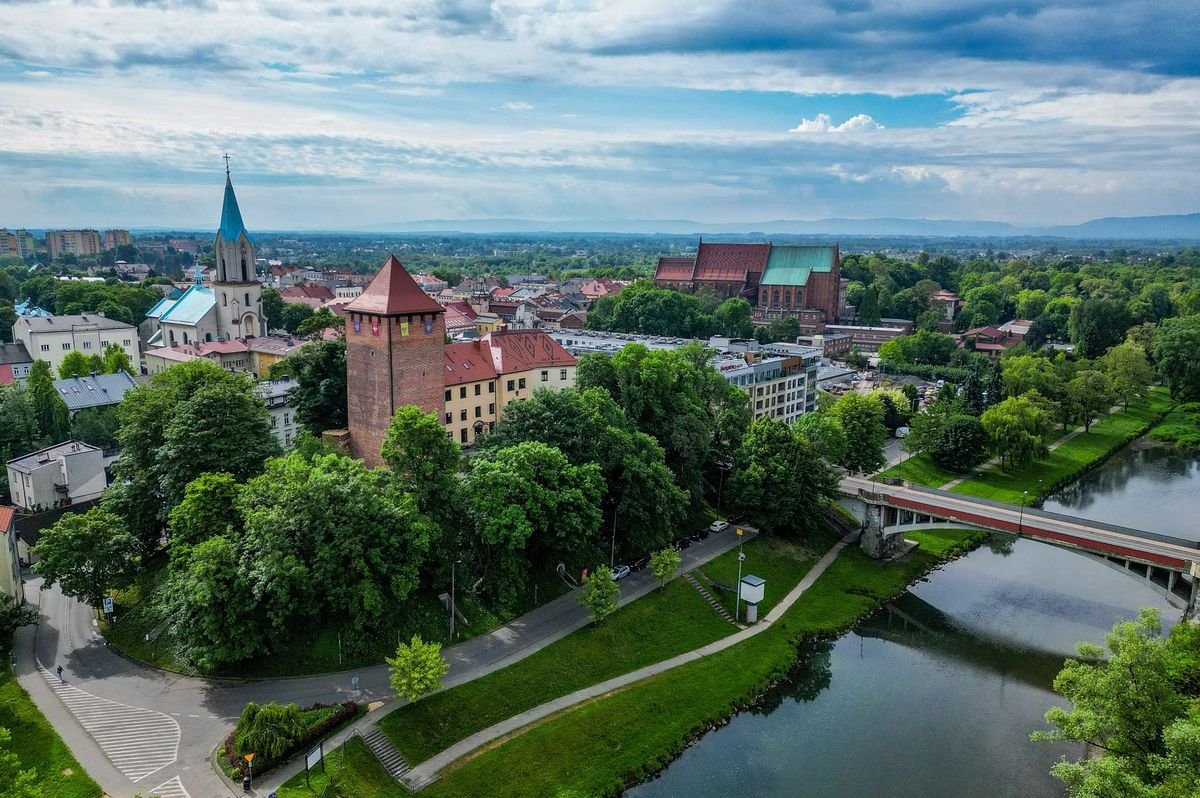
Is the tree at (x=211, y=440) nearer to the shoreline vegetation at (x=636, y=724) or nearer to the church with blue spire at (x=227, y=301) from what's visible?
the shoreline vegetation at (x=636, y=724)

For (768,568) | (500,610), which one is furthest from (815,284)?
(500,610)

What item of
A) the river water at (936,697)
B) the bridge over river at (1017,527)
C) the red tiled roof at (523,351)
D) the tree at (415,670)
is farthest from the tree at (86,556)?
the bridge over river at (1017,527)

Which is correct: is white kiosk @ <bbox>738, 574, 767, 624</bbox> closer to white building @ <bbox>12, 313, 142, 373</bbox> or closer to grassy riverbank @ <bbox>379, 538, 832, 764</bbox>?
grassy riverbank @ <bbox>379, 538, 832, 764</bbox>

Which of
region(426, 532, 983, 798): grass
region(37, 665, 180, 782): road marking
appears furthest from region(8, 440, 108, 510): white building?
region(426, 532, 983, 798): grass

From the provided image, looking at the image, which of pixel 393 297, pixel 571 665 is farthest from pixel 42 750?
pixel 393 297

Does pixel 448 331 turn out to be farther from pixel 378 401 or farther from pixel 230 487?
pixel 230 487

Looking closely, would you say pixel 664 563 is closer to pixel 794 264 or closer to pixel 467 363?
pixel 467 363
